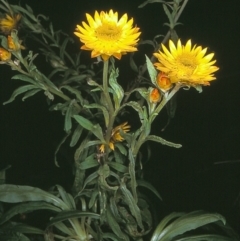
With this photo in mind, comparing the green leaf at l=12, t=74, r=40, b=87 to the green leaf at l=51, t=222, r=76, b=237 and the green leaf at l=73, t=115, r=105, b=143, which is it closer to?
the green leaf at l=73, t=115, r=105, b=143

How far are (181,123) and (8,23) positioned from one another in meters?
0.54

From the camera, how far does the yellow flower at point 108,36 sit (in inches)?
30.9

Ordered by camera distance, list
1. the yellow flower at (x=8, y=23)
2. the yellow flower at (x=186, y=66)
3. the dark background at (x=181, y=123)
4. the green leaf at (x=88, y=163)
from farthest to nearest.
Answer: the dark background at (x=181, y=123) → the yellow flower at (x=8, y=23) → the green leaf at (x=88, y=163) → the yellow flower at (x=186, y=66)

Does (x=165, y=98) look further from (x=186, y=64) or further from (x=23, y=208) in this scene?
(x=23, y=208)

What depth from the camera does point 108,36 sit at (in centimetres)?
81

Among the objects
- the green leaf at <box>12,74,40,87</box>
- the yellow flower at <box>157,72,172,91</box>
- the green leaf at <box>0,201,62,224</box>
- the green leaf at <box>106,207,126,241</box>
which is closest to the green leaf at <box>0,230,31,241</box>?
the green leaf at <box>0,201,62,224</box>

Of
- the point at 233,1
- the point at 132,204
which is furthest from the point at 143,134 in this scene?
the point at 233,1

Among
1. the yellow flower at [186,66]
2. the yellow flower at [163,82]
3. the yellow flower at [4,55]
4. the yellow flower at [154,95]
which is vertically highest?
the yellow flower at [4,55]

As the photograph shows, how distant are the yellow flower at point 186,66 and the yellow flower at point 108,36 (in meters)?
0.05

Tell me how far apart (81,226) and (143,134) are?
246 millimetres

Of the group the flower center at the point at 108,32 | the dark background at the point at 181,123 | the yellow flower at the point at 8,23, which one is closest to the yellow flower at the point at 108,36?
the flower center at the point at 108,32

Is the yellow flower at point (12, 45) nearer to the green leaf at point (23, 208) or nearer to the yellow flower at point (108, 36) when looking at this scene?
Result: the yellow flower at point (108, 36)

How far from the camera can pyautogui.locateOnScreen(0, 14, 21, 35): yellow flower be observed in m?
1.08

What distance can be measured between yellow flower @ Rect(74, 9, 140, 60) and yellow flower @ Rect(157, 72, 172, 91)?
0.06 metres
